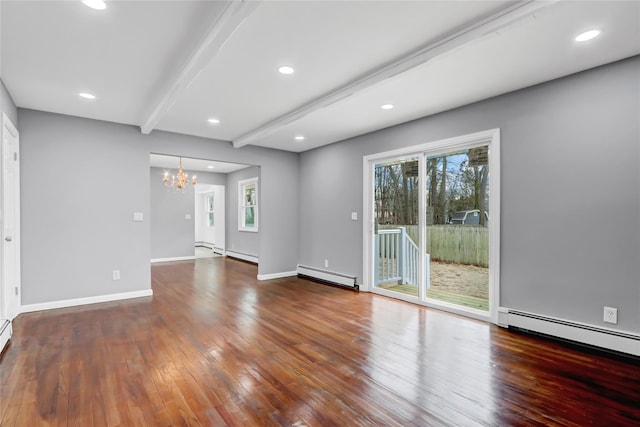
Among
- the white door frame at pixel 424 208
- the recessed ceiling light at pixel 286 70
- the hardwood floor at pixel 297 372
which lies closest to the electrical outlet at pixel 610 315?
the hardwood floor at pixel 297 372

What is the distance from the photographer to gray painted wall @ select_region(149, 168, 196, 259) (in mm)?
8266

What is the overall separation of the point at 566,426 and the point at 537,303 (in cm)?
162

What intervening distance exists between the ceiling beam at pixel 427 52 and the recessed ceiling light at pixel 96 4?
2012 mm

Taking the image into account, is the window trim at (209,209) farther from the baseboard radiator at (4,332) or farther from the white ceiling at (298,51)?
the baseboard radiator at (4,332)

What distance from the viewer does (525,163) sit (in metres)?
3.23

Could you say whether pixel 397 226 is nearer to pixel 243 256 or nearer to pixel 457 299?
pixel 457 299

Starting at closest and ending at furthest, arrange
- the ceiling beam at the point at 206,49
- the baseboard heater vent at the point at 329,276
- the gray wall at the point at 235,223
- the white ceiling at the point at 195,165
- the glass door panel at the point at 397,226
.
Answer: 1. the ceiling beam at the point at 206,49
2. the glass door panel at the point at 397,226
3. the baseboard heater vent at the point at 329,276
4. the white ceiling at the point at 195,165
5. the gray wall at the point at 235,223

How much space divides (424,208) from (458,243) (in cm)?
63

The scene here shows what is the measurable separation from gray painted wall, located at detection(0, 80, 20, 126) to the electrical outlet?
5.76 meters

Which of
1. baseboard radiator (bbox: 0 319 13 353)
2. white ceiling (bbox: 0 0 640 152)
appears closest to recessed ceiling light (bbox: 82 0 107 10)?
white ceiling (bbox: 0 0 640 152)

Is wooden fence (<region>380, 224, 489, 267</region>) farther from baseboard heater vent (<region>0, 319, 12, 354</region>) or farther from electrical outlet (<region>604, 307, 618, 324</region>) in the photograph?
baseboard heater vent (<region>0, 319, 12, 354</region>)

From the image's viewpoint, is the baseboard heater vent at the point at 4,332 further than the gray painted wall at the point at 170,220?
No

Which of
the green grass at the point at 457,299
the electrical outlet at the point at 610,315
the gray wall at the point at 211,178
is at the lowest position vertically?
the green grass at the point at 457,299

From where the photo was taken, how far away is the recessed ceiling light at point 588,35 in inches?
88.7
